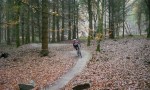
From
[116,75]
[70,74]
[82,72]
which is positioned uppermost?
[116,75]

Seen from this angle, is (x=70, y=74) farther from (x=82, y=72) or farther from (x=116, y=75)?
(x=116, y=75)

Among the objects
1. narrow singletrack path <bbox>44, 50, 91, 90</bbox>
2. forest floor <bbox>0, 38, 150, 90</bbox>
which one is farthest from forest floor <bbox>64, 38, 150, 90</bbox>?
narrow singletrack path <bbox>44, 50, 91, 90</bbox>

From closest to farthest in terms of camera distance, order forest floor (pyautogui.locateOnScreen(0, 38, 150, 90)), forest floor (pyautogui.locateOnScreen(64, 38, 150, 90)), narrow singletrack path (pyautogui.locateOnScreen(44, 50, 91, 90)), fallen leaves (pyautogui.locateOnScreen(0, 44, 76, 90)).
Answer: forest floor (pyautogui.locateOnScreen(64, 38, 150, 90)) < forest floor (pyautogui.locateOnScreen(0, 38, 150, 90)) < narrow singletrack path (pyautogui.locateOnScreen(44, 50, 91, 90)) < fallen leaves (pyautogui.locateOnScreen(0, 44, 76, 90))

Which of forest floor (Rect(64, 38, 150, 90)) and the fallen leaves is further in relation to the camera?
the fallen leaves

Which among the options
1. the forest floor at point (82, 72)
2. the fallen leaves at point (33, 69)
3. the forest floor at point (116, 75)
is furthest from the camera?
the fallen leaves at point (33, 69)

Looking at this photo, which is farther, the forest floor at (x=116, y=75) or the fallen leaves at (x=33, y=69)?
the fallen leaves at (x=33, y=69)

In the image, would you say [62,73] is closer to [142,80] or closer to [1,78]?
[1,78]

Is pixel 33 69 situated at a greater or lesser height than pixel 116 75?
lesser

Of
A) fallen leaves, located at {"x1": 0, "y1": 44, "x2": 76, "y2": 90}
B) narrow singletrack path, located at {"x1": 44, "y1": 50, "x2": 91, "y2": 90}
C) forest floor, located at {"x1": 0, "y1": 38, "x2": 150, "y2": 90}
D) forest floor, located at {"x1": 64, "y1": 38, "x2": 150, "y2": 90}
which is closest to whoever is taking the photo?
forest floor, located at {"x1": 64, "y1": 38, "x2": 150, "y2": 90}

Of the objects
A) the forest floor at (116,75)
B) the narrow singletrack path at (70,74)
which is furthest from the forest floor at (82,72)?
the narrow singletrack path at (70,74)

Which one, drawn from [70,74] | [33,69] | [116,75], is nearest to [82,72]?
[70,74]

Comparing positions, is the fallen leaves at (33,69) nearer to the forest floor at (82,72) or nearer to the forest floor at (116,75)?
the forest floor at (82,72)

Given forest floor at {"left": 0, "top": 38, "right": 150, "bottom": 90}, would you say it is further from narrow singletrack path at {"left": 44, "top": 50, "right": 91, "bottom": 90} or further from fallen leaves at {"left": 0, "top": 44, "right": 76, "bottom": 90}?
narrow singletrack path at {"left": 44, "top": 50, "right": 91, "bottom": 90}

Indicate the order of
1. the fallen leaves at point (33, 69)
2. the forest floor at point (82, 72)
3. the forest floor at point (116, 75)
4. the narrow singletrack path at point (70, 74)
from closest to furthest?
the forest floor at point (116, 75) → the forest floor at point (82, 72) → the narrow singletrack path at point (70, 74) → the fallen leaves at point (33, 69)
